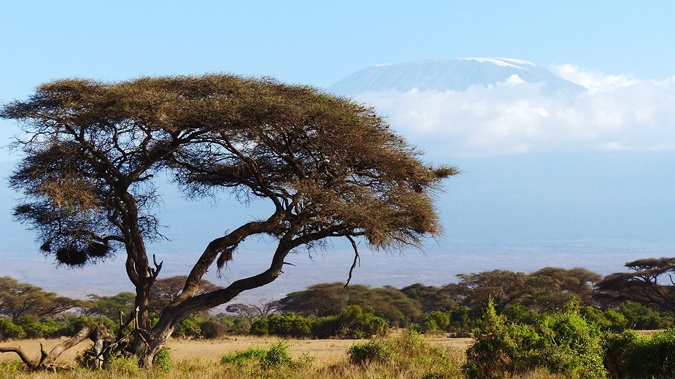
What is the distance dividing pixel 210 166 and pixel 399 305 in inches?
1066

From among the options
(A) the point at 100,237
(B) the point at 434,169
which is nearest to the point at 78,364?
(A) the point at 100,237

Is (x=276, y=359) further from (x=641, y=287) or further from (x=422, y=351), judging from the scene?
(x=641, y=287)

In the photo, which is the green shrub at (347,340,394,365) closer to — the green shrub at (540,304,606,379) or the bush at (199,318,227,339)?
the green shrub at (540,304,606,379)

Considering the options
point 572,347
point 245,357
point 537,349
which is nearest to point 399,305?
point 245,357

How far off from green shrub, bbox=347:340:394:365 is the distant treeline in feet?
50.8

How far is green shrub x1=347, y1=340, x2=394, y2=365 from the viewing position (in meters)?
17.4

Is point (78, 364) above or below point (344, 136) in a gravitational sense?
below

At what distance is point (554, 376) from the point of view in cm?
1367

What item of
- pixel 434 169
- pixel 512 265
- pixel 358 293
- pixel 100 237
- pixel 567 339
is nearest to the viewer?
pixel 567 339

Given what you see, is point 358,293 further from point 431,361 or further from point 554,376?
point 554,376

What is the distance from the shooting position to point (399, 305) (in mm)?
47531

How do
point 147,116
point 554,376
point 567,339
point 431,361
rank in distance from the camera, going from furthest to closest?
1. point 147,116
2. point 431,361
3. point 567,339
4. point 554,376

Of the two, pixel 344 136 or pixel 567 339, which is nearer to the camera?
pixel 567 339

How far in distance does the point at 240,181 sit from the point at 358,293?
2816 cm
